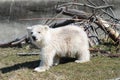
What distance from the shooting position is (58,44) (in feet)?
26.2

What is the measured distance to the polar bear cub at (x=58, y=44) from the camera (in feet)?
25.6

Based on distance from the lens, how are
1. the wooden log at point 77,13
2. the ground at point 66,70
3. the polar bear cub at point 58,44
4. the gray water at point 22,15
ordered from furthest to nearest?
the gray water at point 22,15
the wooden log at point 77,13
the polar bear cub at point 58,44
the ground at point 66,70

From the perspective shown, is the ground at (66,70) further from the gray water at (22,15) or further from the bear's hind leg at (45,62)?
the gray water at (22,15)

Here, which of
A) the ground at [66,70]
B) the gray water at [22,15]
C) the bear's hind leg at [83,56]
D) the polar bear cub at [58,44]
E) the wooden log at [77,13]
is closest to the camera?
the ground at [66,70]

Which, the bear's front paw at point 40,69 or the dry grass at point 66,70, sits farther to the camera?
the bear's front paw at point 40,69

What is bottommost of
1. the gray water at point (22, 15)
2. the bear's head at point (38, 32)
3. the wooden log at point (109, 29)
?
the gray water at point (22, 15)

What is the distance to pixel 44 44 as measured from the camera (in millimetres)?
7844

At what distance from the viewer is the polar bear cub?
7789 mm

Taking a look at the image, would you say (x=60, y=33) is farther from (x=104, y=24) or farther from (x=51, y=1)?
(x=51, y=1)

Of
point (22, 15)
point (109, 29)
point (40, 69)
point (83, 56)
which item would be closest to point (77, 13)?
point (109, 29)

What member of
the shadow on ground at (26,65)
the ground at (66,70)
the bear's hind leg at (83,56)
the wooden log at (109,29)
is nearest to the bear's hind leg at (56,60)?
the ground at (66,70)

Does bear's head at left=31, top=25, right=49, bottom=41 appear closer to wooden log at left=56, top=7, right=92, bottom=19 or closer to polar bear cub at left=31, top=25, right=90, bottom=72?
polar bear cub at left=31, top=25, right=90, bottom=72

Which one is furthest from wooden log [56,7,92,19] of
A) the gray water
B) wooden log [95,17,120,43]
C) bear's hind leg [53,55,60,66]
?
the gray water

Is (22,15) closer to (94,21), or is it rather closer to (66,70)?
(94,21)
